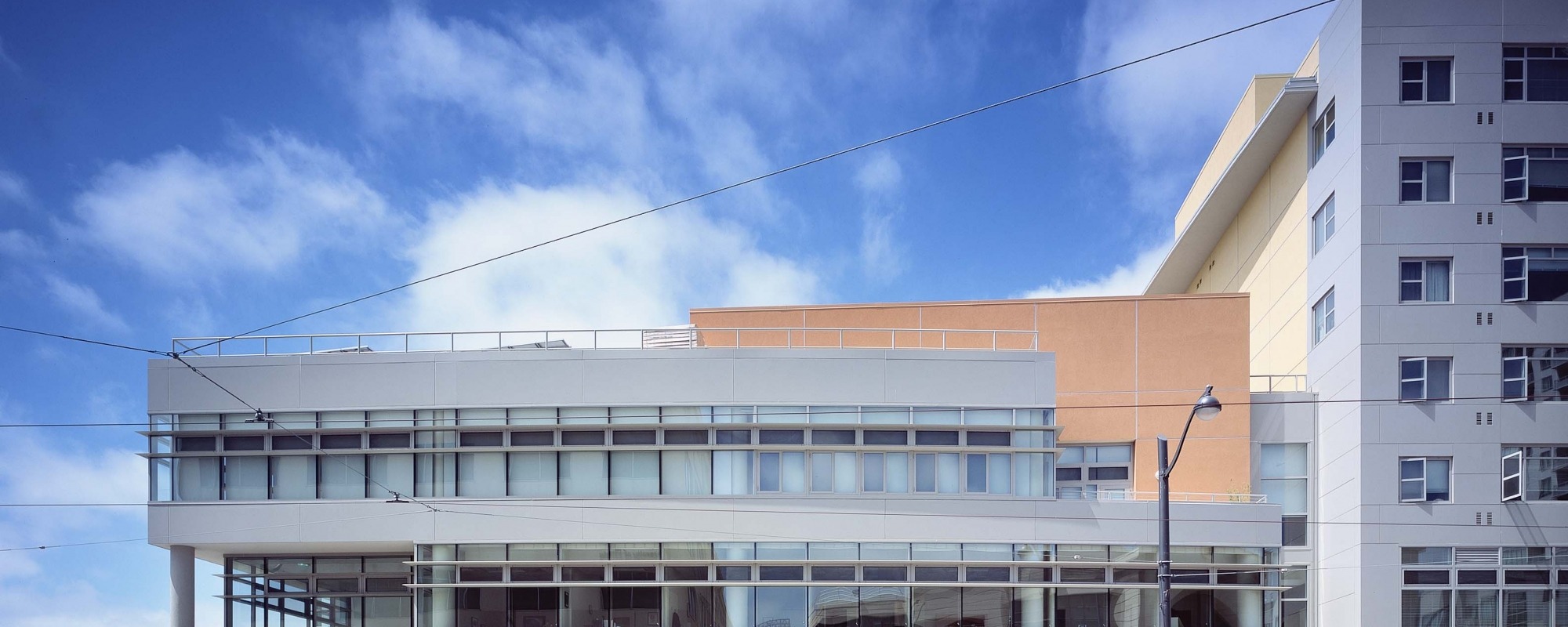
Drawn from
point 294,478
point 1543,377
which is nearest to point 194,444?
point 294,478

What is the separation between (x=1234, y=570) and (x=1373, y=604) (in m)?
3.19

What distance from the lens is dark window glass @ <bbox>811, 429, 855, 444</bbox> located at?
33.3 m

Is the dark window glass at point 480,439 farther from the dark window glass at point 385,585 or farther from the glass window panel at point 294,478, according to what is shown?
the dark window glass at point 385,585

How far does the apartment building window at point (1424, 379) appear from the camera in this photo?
32.5 meters

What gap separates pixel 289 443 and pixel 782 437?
40.7 ft

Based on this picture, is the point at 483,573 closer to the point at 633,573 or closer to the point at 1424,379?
the point at 633,573

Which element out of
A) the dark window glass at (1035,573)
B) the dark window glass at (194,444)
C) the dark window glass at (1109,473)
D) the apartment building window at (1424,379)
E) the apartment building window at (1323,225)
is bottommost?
the dark window glass at (1035,573)

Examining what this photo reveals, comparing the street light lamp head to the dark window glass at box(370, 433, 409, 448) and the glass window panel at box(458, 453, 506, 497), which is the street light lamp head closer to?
the glass window panel at box(458, 453, 506, 497)

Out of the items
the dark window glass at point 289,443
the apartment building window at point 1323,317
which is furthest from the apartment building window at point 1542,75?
the dark window glass at point 289,443

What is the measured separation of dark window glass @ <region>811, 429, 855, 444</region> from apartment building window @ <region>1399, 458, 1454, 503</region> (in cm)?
1335

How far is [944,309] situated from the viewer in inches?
1545

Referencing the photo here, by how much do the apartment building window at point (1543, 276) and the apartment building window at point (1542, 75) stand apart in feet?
12.4

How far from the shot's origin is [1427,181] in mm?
33094

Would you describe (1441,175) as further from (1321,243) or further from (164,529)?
(164,529)
